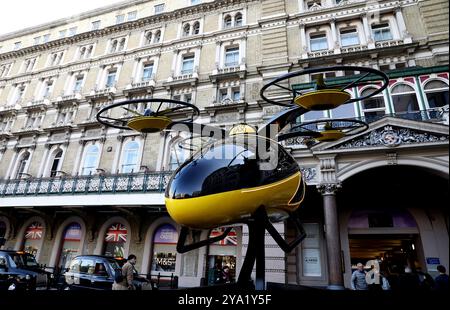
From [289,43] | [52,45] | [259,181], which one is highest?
[52,45]

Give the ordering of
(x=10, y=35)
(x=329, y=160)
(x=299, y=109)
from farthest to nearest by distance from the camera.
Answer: (x=10, y=35) < (x=329, y=160) < (x=299, y=109)

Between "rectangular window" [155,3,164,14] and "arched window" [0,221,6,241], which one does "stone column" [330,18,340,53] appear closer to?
"rectangular window" [155,3,164,14]

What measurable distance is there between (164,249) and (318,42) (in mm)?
14872

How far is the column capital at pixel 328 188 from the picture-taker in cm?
991

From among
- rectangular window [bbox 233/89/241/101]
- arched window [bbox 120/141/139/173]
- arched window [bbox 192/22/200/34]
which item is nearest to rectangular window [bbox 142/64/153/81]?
arched window [bbox 192/22/200/34]

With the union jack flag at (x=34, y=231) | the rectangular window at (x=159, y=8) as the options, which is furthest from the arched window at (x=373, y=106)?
the union jack flag at (x=34, y=231)

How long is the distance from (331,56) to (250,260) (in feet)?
46.8

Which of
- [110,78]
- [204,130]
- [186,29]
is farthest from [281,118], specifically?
[110,78]

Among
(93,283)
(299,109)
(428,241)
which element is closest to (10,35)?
(93,283)

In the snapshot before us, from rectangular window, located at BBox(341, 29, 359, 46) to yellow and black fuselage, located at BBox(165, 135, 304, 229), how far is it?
50.4ft

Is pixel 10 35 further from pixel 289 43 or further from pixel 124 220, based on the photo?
pixel 289 43

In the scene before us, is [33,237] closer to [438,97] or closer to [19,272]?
[19,272]

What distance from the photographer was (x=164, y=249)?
14305 millimetres

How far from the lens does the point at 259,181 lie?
2.80 m
